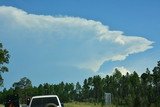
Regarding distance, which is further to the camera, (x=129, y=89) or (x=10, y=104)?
(x=129, y=89)

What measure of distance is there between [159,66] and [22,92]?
73792mm

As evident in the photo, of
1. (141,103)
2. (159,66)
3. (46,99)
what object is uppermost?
(159,66)

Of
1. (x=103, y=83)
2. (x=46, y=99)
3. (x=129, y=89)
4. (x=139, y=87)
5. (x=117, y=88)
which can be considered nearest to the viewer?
(x=46, y=99)

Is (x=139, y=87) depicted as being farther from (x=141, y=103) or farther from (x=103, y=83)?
(x=141, y=103)

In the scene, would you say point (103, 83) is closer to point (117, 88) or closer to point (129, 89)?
point (117, 88)

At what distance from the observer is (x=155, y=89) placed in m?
147

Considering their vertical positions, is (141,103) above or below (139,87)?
below

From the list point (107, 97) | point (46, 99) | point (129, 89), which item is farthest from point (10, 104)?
point (129, 89)

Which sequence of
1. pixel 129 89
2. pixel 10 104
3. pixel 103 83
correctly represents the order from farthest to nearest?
pixel 103 83 → pixel 129 89 → pixel 10 104

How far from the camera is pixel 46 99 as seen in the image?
2656 cm

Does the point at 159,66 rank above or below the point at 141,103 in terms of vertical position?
above

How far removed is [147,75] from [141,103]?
96.9 m

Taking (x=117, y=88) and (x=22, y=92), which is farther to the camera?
(x=22, y=92)

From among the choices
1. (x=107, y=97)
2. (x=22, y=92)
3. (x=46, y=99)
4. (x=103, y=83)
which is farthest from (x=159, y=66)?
(x=46, y=99)
